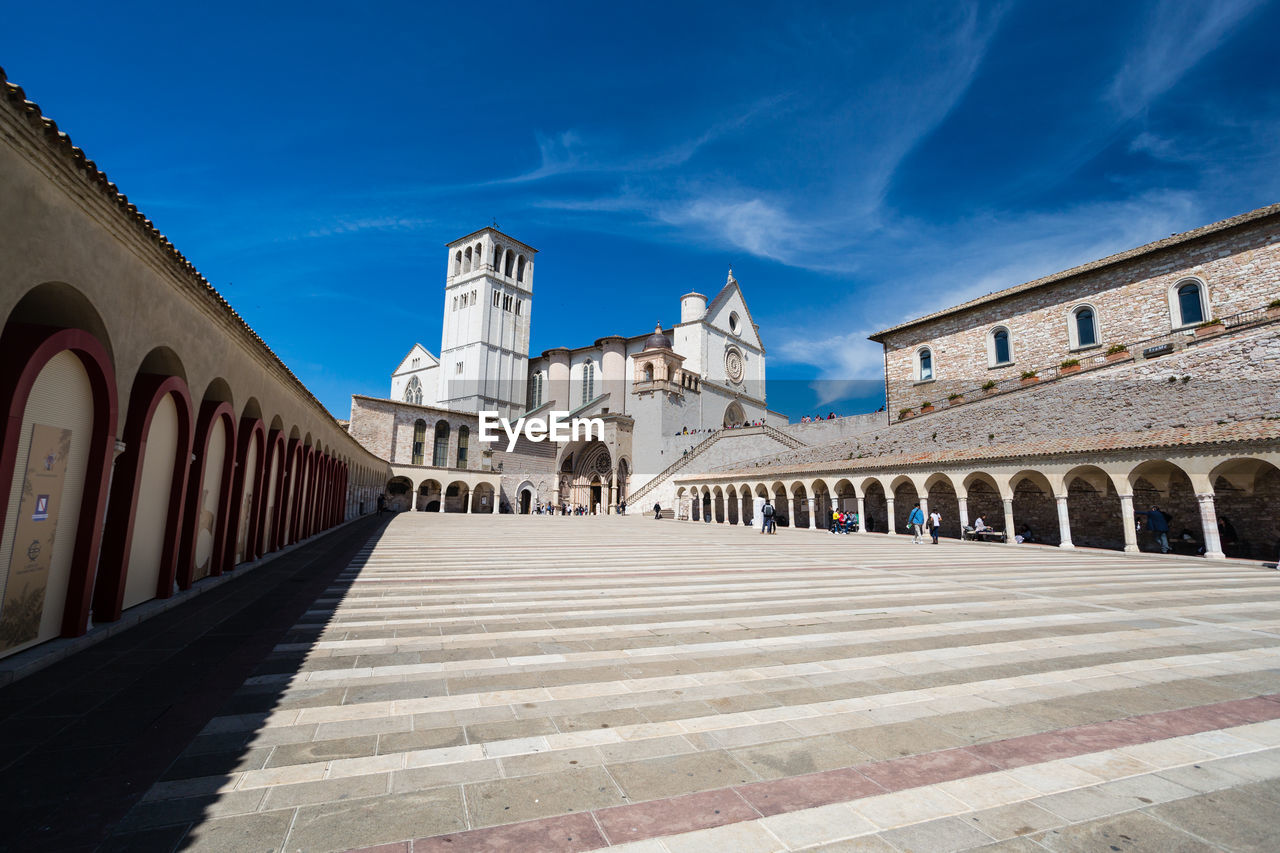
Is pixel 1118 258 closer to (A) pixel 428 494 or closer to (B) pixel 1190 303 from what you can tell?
(B) pixel 1190 303

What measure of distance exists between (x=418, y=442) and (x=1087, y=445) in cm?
4116

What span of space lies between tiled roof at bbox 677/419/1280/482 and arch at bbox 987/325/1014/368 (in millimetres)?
9324

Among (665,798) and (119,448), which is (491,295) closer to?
(119,448)

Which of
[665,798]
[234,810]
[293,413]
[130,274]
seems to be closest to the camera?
[234,810]

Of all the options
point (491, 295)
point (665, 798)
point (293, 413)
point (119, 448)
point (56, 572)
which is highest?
point (491, 295)

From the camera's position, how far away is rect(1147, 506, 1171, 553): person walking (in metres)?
16.9

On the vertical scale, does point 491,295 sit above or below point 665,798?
above

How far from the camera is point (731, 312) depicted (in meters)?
56.8

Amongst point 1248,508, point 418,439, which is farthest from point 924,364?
point 418,439

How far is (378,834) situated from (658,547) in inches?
566

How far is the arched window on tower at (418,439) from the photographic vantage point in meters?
44.9

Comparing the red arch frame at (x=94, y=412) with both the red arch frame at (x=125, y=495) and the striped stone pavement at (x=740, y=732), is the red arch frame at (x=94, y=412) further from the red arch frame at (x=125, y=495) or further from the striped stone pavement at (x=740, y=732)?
the striped stone pavement at (x=740, y=732)

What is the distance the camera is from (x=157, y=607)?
680cm

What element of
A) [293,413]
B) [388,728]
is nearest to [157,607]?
[388,728]
